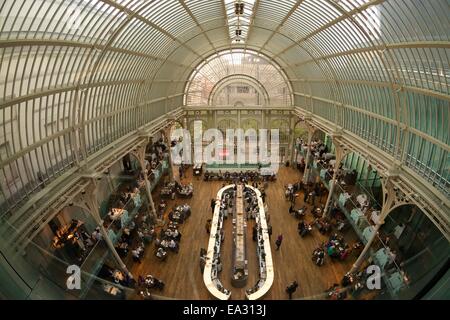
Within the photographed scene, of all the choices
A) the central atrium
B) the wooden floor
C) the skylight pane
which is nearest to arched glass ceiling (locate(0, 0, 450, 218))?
the central atrium

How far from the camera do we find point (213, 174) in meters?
37.0

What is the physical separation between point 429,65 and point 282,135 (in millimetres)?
30009

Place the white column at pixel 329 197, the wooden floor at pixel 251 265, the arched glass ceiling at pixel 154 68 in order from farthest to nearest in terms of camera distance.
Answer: the white column at pixel 329 197
the wooden floor at pixel 251 265
the arched glass ceiling at pixel 154 68

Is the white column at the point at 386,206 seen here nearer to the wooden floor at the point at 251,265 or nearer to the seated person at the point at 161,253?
the wooden floor at the point at 251,265

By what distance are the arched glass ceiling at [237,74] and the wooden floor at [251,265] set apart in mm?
21342

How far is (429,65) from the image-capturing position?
12656mm

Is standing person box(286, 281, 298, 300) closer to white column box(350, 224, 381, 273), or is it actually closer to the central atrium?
the central atrium

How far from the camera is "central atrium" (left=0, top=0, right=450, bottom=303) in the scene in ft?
37.9

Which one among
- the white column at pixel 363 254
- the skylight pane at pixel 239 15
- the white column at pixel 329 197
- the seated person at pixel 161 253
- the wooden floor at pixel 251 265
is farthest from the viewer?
the white column at pixel 329 197

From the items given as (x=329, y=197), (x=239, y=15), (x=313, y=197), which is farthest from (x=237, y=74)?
(x=329, y=197)

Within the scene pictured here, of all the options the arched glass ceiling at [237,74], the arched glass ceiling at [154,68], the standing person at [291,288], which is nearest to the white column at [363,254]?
the standing person at [291,288]

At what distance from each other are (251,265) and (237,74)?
1236 inches

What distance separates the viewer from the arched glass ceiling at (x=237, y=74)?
40.7 meters

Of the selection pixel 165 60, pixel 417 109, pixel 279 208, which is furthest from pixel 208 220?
pixel 417 109
